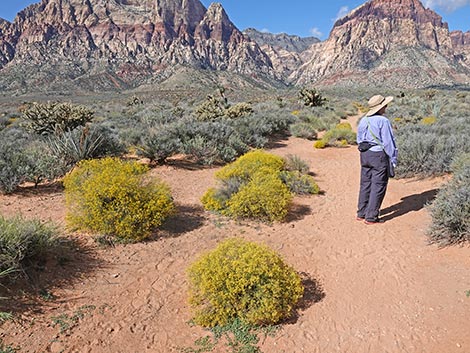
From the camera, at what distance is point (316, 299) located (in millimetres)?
3400

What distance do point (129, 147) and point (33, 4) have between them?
20751cm

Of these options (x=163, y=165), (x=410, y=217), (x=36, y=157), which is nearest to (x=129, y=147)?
(x=163, y=165)

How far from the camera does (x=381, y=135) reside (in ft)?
16.3

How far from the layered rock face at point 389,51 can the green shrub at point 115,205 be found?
3645 inches

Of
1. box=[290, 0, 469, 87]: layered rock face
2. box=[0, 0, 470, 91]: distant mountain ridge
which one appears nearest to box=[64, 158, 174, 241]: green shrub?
box=[0, 0, 470, 91]: distant mountain ridge

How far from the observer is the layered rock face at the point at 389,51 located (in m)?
91.6

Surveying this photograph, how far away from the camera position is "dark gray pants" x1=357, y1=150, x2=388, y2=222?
500cm

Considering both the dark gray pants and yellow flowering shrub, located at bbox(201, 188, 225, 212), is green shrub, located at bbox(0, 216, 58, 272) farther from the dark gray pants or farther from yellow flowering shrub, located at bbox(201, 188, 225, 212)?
the dark gray pants

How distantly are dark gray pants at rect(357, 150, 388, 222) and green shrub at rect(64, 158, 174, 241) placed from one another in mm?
3173

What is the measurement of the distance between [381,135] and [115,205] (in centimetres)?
413

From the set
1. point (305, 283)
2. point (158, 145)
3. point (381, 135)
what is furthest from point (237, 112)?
point (305, 283)

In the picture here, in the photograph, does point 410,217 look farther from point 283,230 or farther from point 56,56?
point 56,56

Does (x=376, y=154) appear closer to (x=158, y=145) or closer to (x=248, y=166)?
(x=248, y=166)

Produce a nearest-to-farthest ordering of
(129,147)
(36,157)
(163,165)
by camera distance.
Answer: (36,157) < (163,165) < (129,147)
